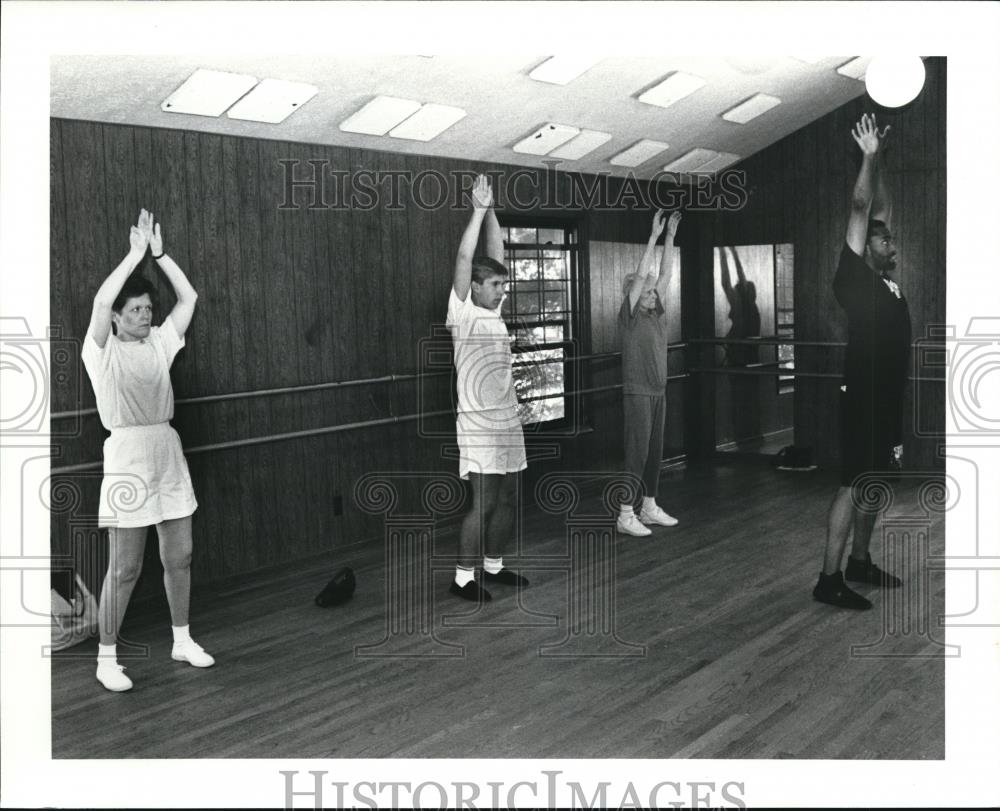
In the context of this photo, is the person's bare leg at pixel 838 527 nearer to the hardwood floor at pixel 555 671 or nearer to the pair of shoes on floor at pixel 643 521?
the hardwood floor at pixel 555 671

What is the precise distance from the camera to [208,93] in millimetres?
4660

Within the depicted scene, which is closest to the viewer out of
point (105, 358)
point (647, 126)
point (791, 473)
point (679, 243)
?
point (105, 358)

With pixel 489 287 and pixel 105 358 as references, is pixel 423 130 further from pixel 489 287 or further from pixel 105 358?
pixel 105 358

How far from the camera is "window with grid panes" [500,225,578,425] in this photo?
6.77 meters

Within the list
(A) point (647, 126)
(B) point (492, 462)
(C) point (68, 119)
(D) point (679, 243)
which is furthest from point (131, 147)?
(D) point (679, 243)

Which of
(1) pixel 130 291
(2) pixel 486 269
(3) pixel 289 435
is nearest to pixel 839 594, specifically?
(2) pixel 486 269

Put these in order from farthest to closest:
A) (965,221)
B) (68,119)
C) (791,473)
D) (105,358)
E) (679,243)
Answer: (679,243) < (791,473) < (68,119) < (105,358) < (965,221)

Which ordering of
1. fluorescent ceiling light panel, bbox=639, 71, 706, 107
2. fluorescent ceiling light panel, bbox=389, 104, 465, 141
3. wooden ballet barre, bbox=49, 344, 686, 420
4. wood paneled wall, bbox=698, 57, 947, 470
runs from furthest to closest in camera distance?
1. wood paneled wall, bbox=698, 57, 947, 470
2. fluorescent ceiling light panel, bbox=639, 71, 706, 107
3. fluorescent ceiling light panel, bbox=389, 104, 465, 141
4. wooden ballet barre, bbox=49, 344, 686, 420

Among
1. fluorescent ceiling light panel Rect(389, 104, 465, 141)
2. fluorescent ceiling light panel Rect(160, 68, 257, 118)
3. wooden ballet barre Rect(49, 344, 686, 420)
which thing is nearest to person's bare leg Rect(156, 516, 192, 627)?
wooden ballet barre Rect(49, 344, 686, 420)

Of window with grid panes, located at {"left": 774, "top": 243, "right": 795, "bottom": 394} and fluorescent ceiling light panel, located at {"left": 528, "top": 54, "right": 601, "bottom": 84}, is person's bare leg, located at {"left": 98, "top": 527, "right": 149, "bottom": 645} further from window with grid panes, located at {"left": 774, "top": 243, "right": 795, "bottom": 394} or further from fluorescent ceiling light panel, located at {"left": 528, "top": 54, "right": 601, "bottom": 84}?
window with grid panes, located at {"left": 774, "top": 243, "right": 795, "bottom": 394}

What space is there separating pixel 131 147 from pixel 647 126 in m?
2.94

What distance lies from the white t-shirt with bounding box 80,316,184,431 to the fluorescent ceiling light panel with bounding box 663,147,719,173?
395cm

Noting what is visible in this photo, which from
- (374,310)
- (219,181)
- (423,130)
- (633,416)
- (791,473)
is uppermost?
(423,130)

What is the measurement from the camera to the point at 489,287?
16.2 ft
